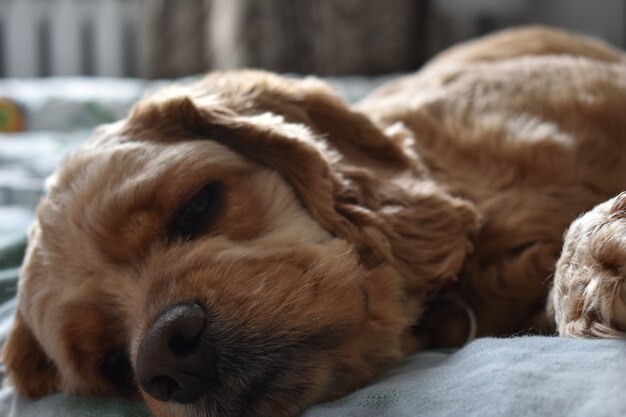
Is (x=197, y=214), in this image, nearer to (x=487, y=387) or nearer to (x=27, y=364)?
(x=27, y=364)

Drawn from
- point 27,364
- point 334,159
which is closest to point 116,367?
point 27,364

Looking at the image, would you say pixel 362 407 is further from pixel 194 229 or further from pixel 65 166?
pixel 65 166

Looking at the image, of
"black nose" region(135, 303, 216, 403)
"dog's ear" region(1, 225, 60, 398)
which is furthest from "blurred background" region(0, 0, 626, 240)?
"black nose" region(135, 303, 216, 403)

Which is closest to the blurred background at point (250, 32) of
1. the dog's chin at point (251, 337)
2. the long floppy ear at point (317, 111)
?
the long floppy ear at point (317, 111)

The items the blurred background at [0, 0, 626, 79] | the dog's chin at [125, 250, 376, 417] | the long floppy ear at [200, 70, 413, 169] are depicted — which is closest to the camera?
the dog's chin at [125, 250, 376, 417]

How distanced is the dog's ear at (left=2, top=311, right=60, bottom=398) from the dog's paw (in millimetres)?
991

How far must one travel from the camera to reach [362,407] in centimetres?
98

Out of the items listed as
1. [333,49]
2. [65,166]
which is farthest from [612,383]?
[333,49]

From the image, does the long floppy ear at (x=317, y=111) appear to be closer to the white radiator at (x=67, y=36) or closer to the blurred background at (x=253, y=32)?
the blurred background at (x=253, y=32)

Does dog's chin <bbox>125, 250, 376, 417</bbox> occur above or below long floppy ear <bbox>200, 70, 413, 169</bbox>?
below

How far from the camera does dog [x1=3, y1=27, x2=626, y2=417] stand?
113cm

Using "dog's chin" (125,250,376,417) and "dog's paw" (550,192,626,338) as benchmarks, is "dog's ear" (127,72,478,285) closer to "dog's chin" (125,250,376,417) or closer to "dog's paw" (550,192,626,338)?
"dog's chin" (125,250,376,417)

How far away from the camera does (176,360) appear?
41.7 inches

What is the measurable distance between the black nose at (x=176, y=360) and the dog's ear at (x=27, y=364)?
1.50 ft
